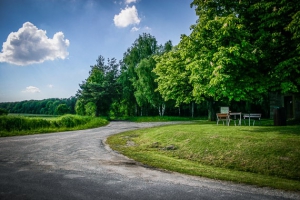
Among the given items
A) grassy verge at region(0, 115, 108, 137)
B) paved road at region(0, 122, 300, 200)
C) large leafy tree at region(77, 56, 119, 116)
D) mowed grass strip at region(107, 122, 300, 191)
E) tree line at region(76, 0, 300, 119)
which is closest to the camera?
paved road at region(0, 122, 300, 200)

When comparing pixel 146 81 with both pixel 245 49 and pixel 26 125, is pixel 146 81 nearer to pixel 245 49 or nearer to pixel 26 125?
pixel 26 125

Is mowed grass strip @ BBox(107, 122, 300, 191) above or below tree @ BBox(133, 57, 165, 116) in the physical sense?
below

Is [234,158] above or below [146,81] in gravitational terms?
below

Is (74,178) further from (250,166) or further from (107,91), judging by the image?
(107,91)

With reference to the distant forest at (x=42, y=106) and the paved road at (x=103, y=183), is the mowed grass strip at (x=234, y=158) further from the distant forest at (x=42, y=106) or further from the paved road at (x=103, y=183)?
the distant forest at (x=42, y=106)

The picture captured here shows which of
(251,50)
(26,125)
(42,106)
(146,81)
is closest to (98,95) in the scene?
(146,81)

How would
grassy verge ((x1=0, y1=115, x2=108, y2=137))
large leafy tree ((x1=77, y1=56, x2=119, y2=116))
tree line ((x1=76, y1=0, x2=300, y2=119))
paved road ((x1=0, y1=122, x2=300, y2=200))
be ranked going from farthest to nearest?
large leafy tree ((x1=77, y1=56, x2=119, y2=116)) → grassy verge ((x1=0, y1=115, x2=108, y2=137)) → tree line ((x1=76, y1=0, x2=300, y2=119)) → paved road ((x1=0, y1=122, x2=300, y2=200))

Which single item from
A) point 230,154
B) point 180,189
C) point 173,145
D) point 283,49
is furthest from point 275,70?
point 180,189

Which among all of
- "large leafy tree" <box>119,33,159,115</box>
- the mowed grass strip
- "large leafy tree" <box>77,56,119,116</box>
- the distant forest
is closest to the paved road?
the mowed grass strip

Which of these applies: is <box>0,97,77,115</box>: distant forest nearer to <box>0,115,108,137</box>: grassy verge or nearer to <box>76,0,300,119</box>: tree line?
<box>0,115,108,137</box>: grassy verge

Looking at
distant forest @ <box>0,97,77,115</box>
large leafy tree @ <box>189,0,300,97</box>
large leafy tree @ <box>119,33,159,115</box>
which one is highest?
large leafy tree @ <box>119,33,159,115</box>

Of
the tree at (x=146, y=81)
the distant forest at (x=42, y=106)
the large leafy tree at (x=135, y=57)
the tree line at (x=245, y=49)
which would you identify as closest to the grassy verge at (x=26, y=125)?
the tree line at (x=245, y=49)

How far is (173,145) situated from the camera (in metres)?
11.0

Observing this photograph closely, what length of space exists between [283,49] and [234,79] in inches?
144
